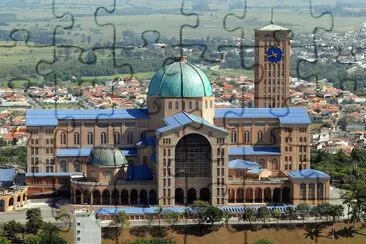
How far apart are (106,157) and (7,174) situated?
384 cm

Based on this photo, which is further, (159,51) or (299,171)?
(159,51)

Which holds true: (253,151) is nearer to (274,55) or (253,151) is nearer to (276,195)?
(276,195)

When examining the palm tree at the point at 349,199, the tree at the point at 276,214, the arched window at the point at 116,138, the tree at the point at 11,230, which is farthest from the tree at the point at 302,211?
the tree at the point at 11,230

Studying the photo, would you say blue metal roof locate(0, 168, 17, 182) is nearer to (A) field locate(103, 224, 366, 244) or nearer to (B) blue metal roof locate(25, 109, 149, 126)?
(B) blue metal roof locate(25, 109, 149, 126)

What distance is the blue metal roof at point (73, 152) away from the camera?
1187 inches

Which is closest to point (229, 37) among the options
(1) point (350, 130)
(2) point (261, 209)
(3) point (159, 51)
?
(3) point (159, 51)

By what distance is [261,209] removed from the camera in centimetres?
2658

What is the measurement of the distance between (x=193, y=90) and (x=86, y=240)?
6606mm

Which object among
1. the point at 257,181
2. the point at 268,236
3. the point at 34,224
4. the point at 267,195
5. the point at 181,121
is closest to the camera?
the point at 34,224

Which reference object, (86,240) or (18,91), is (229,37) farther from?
(86,240)

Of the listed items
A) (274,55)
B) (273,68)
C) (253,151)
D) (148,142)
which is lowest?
(253,151)

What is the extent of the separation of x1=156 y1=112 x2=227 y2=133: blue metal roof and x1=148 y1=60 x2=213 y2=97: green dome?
576 millimetres

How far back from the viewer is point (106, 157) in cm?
2789

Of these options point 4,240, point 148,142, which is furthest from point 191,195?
point 4,240
